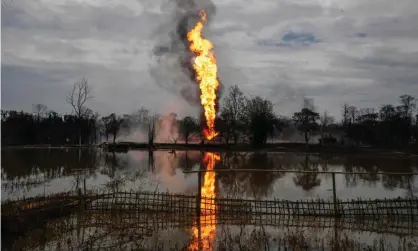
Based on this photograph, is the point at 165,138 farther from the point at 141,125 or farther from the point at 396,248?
the point at 396,248

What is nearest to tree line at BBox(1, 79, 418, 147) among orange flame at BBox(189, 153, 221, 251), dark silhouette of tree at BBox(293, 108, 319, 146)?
dark silhouette of tree at BBox(293, 108, 319, 146)

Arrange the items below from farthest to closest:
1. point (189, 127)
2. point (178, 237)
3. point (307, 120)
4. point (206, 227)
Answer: point (189, 127) → point (307, 120) → point (206, 227) → point (178, 237)

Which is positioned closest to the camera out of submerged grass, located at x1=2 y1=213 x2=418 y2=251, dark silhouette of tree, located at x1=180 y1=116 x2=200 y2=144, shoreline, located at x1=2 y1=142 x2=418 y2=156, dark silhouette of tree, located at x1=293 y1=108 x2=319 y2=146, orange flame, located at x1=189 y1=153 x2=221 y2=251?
submerged grass, located at x1=2 y1=213 x2=418 y2=251

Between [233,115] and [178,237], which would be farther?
[233,115]

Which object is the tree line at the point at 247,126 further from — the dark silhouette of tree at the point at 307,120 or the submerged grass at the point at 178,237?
the submerged grass at the point at 178,237

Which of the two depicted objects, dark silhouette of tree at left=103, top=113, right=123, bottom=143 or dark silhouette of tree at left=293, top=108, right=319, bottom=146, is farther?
dark silhouette of tree at left=103, top=113, right=123, bottom=143

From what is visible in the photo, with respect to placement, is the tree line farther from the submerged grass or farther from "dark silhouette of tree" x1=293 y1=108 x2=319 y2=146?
the submerged grass

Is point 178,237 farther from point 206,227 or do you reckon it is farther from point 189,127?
point 189,127

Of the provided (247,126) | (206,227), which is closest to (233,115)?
(247,126)

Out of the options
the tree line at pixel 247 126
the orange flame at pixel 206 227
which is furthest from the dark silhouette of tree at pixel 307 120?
the orange flame at pixel 206 227

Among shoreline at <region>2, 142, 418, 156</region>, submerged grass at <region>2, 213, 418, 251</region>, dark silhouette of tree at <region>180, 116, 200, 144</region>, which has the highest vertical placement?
dark silhouette of tree at <region>180, 116, 200, 144</region>

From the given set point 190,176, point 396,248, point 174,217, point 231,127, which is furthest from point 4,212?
point 231,127

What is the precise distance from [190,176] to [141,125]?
90.6 m

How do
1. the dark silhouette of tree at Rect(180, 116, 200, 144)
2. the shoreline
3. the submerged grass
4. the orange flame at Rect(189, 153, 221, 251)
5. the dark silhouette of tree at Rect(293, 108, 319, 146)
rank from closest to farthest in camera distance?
the submerged grass
the orange flame at Rect(189, 153, 221, 251)
the shoreline
the dark silhouette of tree at Rect(293, 108, 319, 146)
the dark silhouette of tree at Rect(180, 116, 200, 144)
